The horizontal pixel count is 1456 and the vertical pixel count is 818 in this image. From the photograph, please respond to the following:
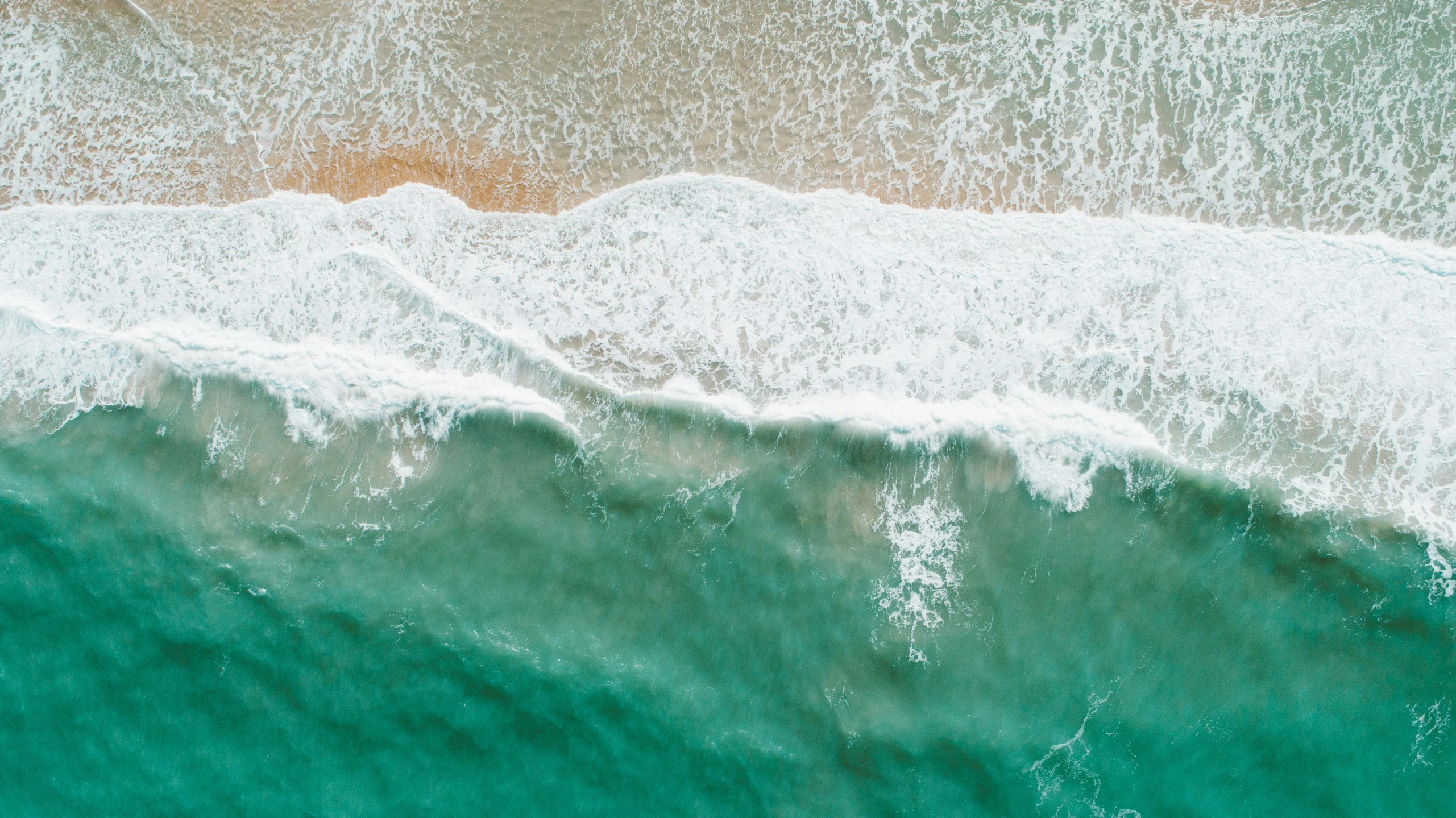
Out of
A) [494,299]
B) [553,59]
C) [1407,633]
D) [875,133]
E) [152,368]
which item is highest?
[553,59]

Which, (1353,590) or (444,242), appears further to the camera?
(444,242)

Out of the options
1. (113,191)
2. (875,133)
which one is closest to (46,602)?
(113,191)

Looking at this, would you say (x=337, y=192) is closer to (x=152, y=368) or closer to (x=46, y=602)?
(x=152, y=368)

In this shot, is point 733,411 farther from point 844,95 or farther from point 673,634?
point 844,95

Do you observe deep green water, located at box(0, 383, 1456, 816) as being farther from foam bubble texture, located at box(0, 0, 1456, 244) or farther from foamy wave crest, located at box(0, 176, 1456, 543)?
foam bubble texture, located at box(0, 0, 1456, 244)

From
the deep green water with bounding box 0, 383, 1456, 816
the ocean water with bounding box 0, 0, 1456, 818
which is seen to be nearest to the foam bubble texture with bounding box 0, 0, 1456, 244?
the ocean water with bounding box 0, 0, 1456, 818

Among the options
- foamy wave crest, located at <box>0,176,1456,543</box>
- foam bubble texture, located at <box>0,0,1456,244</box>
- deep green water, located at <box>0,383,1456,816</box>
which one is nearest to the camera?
deep green water, located at <box>0,383,1456,816</box>

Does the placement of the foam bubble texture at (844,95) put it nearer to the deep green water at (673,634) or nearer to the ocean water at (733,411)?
the ocean water at (733,411)
